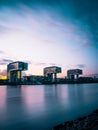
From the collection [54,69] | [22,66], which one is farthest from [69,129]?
[54,69]

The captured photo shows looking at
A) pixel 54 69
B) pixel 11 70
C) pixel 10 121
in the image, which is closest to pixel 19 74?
pixel 11 70

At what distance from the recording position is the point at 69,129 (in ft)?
26.3

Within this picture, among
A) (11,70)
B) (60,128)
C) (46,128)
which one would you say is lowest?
(46,128)

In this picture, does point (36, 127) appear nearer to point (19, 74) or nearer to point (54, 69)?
point (19, 74)

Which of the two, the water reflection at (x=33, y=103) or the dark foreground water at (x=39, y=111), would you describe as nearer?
the dark foreground water at (x=39, y=111)

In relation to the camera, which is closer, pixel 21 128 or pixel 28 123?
pixel 21 128

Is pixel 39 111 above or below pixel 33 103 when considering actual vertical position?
above

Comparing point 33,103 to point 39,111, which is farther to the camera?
point 33,103


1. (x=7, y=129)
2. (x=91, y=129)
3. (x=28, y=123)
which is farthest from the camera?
(x=28, y=123)

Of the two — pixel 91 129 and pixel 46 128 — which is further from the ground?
pixel 91 129

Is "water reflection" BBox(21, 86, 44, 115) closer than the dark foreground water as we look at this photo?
No

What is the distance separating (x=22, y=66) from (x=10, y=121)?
145722 mm

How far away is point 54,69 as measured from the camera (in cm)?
19262

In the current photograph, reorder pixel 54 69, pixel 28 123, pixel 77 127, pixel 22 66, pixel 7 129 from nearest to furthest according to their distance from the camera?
pixel 77 127
pixel 7 129
pixel 28 123
pixel 22 66
pixel 54 69
